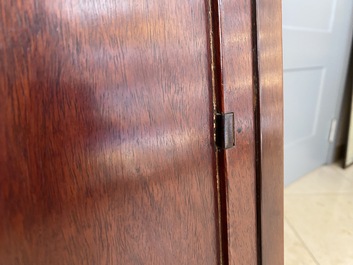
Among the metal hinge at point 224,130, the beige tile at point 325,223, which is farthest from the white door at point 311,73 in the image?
the metal hinge at point 224,130

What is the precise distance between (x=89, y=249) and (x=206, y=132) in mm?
177

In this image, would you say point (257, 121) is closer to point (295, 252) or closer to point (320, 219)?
point (295, 252)

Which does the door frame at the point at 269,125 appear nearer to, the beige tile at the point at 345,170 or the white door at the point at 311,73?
the white door at the point at 311,73

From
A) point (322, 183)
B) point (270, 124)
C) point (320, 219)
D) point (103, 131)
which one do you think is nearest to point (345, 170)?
point (322, 183)

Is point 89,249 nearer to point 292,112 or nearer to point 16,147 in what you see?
point 16,147

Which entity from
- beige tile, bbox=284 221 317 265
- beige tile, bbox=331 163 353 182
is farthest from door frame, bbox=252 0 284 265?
beige tile, bbox=331 163 353 182

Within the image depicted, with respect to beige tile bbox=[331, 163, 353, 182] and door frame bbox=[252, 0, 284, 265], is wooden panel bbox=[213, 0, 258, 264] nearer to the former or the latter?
door frame bbox=[252, 0, 284, 265]

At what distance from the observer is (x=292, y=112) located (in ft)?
4.09

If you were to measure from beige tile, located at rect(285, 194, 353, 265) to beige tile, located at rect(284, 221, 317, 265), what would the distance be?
22 mm

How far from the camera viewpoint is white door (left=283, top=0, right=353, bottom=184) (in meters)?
1.12

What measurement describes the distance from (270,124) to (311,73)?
1.06m

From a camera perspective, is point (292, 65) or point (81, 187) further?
point (292, 65)

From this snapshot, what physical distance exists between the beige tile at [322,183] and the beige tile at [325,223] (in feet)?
0.16

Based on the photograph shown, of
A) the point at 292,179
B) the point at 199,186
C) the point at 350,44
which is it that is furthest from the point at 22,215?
the point at 350,44
